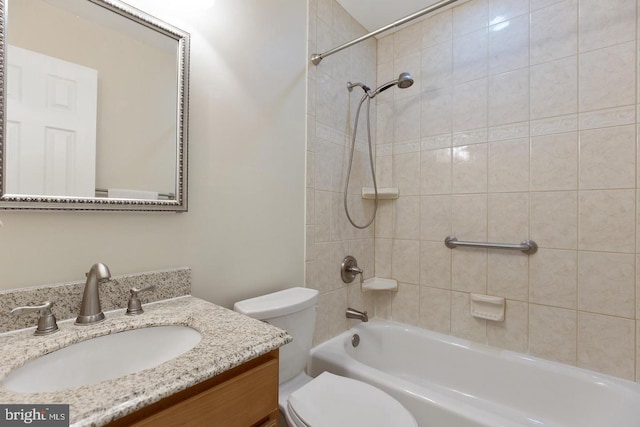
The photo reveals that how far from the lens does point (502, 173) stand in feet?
5.41

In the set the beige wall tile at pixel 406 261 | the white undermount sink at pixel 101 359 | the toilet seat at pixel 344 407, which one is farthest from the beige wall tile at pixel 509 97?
the white undermount sink at pixel 101 359

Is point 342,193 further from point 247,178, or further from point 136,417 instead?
point 136,417

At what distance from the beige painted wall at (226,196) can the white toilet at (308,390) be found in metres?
0.19

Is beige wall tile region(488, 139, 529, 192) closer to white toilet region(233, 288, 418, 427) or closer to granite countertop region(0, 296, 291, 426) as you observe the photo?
white toilet region(233, 288, 418, 427)

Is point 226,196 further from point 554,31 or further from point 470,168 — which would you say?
point 554,31

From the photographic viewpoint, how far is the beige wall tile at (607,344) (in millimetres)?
1349

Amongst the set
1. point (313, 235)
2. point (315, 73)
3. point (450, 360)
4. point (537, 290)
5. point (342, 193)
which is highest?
point (315, 73)

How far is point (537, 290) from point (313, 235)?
1.21 meters

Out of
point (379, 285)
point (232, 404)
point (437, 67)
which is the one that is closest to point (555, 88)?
point (437, 67)

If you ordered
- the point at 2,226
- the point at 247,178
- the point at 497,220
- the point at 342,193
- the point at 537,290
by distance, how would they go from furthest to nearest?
1. the point at 342,193
2. the point at 497,220
3. the point at 537,290
4. the point at 247,178
5. the point at 2,226

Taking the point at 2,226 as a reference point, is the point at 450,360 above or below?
below

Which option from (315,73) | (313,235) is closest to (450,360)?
(313,235)

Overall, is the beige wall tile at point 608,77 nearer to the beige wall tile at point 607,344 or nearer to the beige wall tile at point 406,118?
the beige wall tile at point 406,118

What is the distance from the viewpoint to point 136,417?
1.73 feet
